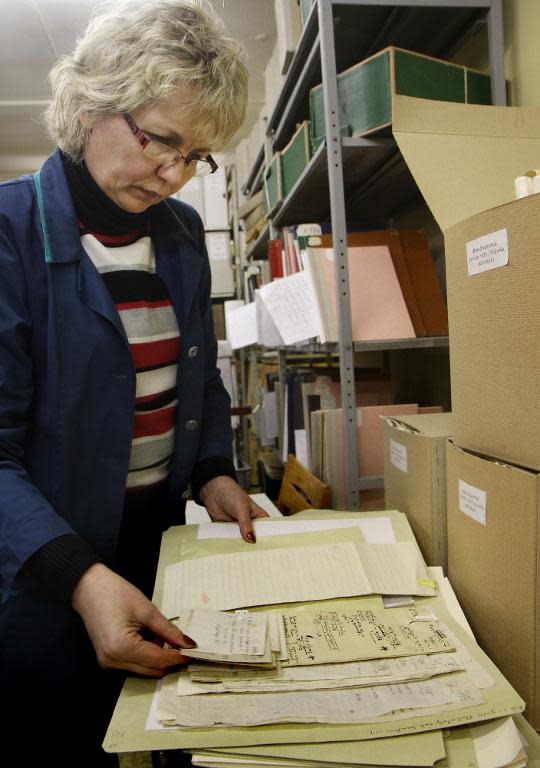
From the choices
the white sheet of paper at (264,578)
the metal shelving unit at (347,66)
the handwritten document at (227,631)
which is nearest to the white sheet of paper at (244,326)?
the metal shelving unit at (347,66)

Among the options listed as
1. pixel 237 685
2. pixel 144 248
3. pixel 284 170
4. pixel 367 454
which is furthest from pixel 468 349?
pixel 284 170

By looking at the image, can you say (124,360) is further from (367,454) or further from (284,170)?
(284,170)

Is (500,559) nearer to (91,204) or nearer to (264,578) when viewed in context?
(264,578)

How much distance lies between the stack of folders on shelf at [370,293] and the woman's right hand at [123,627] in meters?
0.95

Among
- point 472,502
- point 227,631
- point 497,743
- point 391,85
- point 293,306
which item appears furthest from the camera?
point 293,306

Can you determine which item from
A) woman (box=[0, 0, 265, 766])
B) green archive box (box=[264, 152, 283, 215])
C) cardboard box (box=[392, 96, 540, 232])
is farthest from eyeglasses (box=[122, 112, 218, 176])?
green archive box (box=[264, 152, 283, 215])

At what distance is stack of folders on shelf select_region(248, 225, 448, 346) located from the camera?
1.50m

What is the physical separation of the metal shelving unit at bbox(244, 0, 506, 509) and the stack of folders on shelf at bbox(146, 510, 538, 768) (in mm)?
728

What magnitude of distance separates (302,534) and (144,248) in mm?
597

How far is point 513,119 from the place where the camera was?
0.96 metres

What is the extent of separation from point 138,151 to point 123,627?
2.35 ft

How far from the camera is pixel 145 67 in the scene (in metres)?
0.86

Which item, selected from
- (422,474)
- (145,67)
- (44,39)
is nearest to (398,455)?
(422,474)

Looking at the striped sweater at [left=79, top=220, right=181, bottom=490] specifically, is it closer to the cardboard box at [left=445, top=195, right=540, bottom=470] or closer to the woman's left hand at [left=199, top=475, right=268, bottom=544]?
the woman's left hand at [left=199, top=475, right=268, bottom=544]
